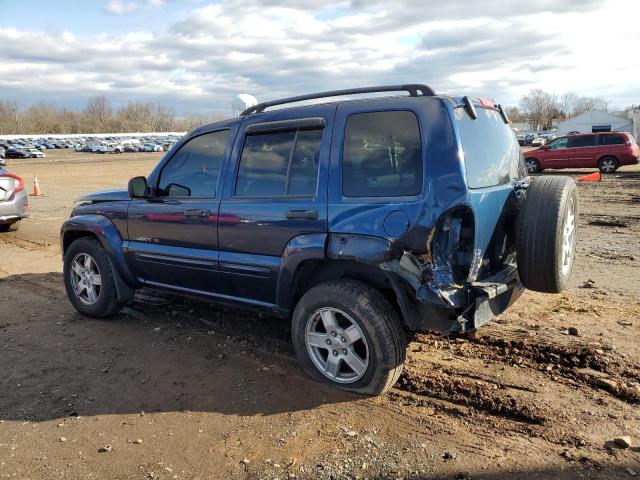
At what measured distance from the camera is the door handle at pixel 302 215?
3.61m

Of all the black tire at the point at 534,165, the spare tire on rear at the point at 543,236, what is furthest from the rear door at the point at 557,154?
the spare tire on rear at the point at 543,236

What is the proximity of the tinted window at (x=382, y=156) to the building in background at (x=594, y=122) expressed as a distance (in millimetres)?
78835

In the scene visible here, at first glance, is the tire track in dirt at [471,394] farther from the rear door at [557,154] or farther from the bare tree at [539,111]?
the bare tree at [539,111]

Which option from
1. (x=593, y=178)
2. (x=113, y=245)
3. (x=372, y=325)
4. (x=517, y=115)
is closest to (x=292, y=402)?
(x=372, y=325)

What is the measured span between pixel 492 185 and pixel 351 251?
105 centimetres

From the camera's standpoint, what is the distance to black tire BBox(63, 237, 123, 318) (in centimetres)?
505

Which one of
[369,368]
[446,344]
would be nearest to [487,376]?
[446,344]

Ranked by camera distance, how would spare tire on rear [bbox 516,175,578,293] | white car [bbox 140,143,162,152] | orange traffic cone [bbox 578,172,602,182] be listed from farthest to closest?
white car [bbox 140,143,162,152] < orange traffic cone [bbox 578,172,602,182] < spare tire on rear [bbox 516,175,578,293]

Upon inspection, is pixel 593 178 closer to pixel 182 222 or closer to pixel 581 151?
pixel 581 151

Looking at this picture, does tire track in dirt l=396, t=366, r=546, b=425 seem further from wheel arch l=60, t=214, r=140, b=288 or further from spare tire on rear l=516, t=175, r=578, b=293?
wheel arch l=60, t=214, r=140, b=288

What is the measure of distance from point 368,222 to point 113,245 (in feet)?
9.14

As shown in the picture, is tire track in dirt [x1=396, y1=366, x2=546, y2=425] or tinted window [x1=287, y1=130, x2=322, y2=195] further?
tinted window [x1=287, y1=130, x2=322, y2=195]

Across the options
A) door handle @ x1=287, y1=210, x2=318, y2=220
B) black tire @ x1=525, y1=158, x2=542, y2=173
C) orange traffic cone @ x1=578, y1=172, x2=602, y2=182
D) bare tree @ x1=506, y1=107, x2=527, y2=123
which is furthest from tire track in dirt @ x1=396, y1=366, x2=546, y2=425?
Result: bare tree @ x1=506, y1=107, x2=527, y2=123

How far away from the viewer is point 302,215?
12.0ft
